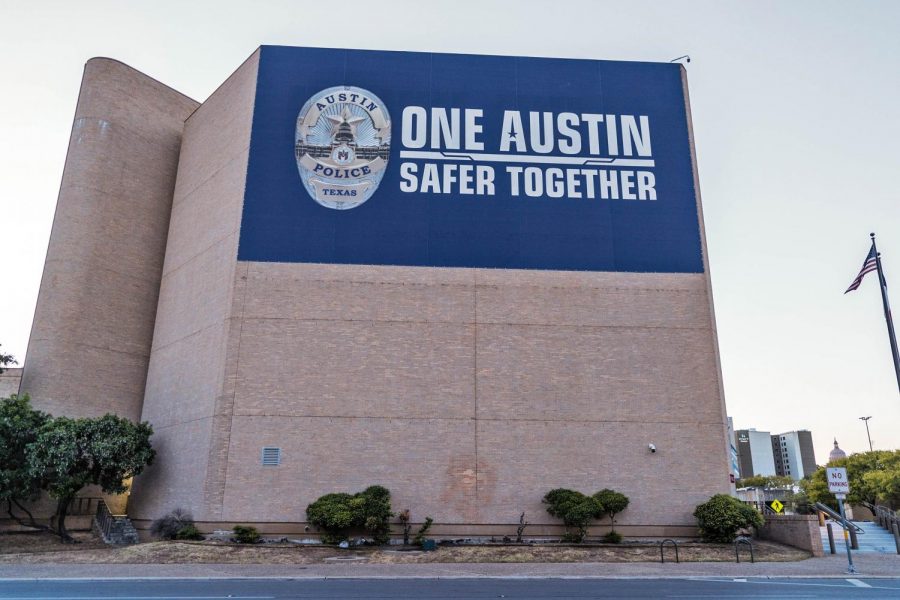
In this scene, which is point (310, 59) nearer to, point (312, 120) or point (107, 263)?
point (312, 120)

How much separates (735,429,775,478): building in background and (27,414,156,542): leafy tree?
17022 centimetres

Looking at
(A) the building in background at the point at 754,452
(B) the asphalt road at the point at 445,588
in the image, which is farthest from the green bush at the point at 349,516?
(A) the building in background at the point at 754,452

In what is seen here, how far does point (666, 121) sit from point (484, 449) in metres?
16.7

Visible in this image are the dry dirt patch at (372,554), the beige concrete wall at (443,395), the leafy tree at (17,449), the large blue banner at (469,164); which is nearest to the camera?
the dry dirt patch at (372,554)

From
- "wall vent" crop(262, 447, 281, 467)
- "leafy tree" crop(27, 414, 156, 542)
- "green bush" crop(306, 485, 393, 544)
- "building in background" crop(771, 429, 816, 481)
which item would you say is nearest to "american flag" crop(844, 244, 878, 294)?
"green bush" crop(306, 485, 393, 544)

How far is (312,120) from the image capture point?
30531 mm

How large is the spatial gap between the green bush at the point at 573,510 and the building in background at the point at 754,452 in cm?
16406

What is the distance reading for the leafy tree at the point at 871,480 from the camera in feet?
180

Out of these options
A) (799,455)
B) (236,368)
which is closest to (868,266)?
(236,368)

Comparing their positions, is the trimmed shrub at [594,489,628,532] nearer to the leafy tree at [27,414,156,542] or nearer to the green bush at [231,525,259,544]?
the green bush at [231,525,259,544]

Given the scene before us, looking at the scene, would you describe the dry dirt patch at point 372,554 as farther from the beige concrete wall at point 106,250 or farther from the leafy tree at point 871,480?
the leafy tree at point 871,480

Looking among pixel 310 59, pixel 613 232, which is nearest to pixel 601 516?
pixel 613 232

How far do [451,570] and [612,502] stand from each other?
8388 millimetres

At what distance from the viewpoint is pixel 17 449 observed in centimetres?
2666
